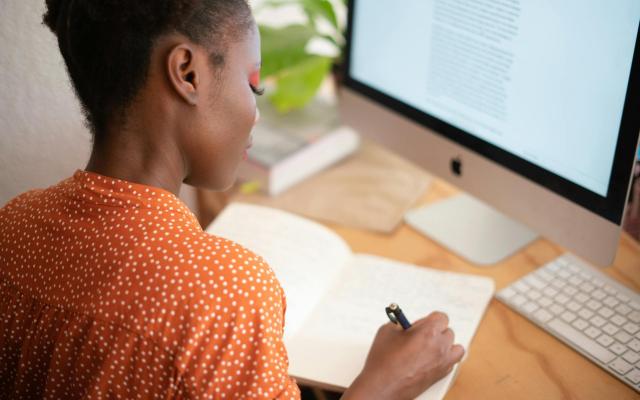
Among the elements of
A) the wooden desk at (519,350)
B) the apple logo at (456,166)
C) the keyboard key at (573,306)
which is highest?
Answer: the apple logo at (456,166)

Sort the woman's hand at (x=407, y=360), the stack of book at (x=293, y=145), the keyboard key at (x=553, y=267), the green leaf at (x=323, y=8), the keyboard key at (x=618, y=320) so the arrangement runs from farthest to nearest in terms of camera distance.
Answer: the green leaf at (x=323, y=8) < the stack of book at (x=293, y=145) < the keyboard key at (x=553, y=267) < the keyboard key at (x=618, y=320) < the woman's hand at (x=407, y=360)

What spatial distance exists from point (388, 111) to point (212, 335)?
0.59 m

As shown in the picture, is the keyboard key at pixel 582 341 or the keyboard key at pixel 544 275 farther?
the keyboard key at pixel 544 275

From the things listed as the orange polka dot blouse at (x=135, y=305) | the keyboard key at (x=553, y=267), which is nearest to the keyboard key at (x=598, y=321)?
the keyboard key at (x=553, y=267)

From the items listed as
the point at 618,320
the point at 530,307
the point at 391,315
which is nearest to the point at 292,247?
the point at 391,315

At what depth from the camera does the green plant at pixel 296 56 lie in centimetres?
123

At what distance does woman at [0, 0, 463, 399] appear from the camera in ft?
2.07

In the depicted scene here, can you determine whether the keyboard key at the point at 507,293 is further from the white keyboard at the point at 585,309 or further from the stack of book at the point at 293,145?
the stack of book at the point at 293,145

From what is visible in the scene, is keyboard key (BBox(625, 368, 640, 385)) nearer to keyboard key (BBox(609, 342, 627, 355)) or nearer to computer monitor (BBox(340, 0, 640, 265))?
keyboard key (BBox(609, 342, 627, 355))

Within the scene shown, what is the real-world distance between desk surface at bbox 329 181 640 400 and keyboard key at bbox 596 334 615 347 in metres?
0.03

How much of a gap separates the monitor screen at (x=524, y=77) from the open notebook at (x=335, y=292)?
0.19m

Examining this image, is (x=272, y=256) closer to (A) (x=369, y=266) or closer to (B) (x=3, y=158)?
(A) (x=369, y=266)

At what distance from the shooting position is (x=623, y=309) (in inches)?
34.1

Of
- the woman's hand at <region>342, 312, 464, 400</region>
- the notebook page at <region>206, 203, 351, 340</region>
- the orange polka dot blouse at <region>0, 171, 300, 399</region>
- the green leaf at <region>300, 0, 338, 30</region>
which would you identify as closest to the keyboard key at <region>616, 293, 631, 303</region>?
the woman's hand at <region>342, 312, 464, 400</region>
